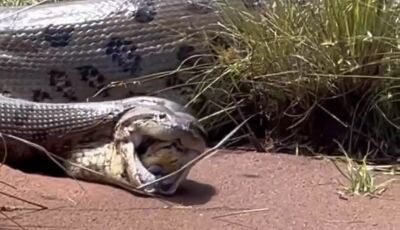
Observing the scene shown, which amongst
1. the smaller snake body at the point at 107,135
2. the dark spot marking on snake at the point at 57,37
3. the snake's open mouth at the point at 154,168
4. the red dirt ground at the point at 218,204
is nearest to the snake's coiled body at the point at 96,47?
the dark spot marking on snake at the point at 57,37

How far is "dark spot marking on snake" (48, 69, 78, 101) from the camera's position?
5574mm

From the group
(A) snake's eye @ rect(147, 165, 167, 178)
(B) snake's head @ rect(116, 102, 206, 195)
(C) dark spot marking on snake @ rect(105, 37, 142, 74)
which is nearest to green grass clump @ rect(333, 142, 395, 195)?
(B) snake's head @ rect(116, 102, 206, 195)

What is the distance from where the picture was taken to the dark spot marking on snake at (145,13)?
18.6 ft

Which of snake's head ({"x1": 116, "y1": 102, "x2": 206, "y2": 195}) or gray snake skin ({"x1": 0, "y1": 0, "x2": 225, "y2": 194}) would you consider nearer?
snake's head ({"x1": 116, "y1": 102, "x2": 206, "y2": 195})

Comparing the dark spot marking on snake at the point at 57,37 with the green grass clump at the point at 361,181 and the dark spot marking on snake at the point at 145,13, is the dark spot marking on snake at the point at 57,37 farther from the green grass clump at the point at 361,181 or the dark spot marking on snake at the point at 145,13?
the green grass clump at the point at 361,181

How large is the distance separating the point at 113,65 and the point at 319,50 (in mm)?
1142

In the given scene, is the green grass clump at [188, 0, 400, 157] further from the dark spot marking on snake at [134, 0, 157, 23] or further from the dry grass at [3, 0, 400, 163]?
the dark spot marking on snake at [134, 0, 157, 23]

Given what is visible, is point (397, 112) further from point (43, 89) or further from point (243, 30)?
point (43, 89)

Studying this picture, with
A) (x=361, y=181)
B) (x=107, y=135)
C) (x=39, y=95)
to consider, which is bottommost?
(x=39, y=95)

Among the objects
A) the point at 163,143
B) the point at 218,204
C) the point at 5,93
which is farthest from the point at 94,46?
the point at 218,204

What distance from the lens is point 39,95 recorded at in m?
5.53

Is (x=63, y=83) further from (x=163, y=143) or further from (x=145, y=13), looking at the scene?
(x=163, y=143)

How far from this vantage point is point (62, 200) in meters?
4.07

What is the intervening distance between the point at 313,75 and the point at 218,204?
3.65ft
